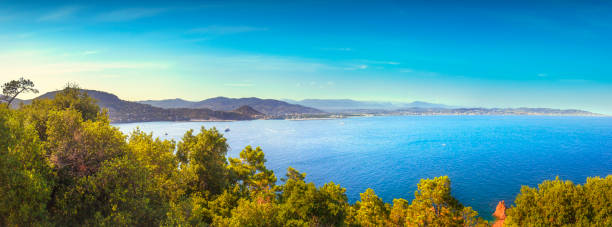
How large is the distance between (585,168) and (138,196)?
106 meters

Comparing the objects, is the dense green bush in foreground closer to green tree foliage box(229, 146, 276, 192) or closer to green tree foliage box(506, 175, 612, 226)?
green tree foliage box(506, 175, 612, 226)

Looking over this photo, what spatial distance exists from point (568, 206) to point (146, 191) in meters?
23.5

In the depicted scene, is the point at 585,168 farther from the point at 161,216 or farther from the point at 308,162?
the point at 161,216

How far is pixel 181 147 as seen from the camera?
20.9 metres

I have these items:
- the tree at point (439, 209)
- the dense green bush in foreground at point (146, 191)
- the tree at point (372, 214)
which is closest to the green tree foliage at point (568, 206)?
the dense green bush in foreground at point (146, 191)

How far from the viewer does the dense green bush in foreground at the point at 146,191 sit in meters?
9.75

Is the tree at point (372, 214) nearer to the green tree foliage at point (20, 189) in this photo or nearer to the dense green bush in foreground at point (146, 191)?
the dense green bush in foreground at point (146, 191)

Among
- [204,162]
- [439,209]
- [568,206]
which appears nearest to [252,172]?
[204,162]

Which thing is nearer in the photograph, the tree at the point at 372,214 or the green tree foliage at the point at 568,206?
the green tree foliage at the point at 568,206

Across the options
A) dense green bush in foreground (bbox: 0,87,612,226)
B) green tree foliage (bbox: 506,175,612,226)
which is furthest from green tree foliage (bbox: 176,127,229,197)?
green tree foliage (bbox: 506,175,612,226)

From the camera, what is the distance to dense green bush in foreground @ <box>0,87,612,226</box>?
384 inches

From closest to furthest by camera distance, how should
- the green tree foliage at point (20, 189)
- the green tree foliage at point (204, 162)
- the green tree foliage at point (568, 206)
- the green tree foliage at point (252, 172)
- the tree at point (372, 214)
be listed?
the green tree foliage at point (20, 189), the green tree foliage at point (568, 206), the green tree foliage at point (204, 162), the tree at point (372, 214), the green tree foliage at point (252, 172)

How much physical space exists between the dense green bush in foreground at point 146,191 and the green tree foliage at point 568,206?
56 mm

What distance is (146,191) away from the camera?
480 inches
